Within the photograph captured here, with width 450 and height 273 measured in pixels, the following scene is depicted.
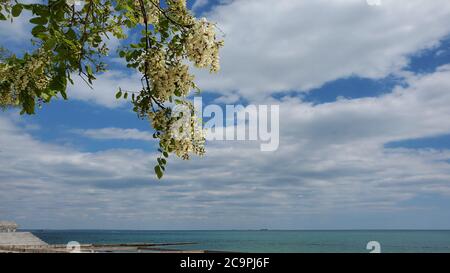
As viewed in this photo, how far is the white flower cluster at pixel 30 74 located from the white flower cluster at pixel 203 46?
62.2 inches

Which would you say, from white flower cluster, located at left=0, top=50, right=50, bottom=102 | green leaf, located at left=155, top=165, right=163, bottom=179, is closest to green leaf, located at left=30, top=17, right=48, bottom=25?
white flower cluster, located at left=0, top=50, right=50, bottom=102

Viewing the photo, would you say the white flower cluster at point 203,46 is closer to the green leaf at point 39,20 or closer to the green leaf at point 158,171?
the green leaf at point 158,171

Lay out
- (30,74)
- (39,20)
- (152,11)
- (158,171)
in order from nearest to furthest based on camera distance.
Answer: (39,20) < (158,171) < (30,74) < (152,11)

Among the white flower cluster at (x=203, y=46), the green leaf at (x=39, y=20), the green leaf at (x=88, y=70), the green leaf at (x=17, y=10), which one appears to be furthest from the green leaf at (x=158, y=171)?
the green leaf at (x=17, y=10)

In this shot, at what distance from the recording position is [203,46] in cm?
467

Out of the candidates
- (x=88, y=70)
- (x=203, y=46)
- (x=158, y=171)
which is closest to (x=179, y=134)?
(x=158, y=171)

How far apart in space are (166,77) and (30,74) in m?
1.67

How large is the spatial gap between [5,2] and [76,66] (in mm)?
2419

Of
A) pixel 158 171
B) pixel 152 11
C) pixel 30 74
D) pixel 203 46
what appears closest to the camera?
pixel 203 46

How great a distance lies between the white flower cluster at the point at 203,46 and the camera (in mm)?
4648

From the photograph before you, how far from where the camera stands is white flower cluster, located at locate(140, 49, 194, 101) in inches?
184

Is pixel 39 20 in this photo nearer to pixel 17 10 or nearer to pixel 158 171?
pixel 17 10
